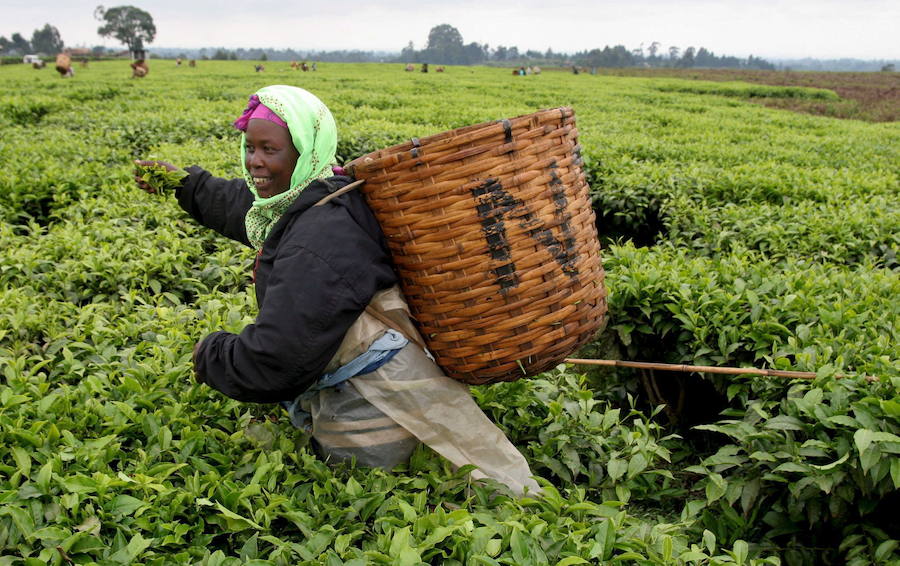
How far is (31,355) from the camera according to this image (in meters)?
2.62

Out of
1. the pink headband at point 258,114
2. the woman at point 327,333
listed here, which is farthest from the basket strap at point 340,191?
the pink headband at point 258,114

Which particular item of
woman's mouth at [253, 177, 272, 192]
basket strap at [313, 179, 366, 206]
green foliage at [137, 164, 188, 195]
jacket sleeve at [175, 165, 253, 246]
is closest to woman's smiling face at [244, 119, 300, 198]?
woman's mouth at [253, 177, 272, 192]

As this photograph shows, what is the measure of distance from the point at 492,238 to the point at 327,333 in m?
0.52

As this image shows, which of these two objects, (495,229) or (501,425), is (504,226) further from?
(501,425)

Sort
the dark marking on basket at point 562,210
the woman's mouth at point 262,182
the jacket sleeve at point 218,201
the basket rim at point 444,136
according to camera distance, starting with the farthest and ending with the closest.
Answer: the jacket sleeve at point 218,201, the woman's mouth at point 262,182, the dark marking on basket at point 562,210, the basket rim at point 444,136

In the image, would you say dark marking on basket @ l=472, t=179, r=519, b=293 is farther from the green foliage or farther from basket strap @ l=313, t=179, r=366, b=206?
the green foliage

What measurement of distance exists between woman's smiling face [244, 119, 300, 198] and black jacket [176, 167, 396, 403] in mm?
114

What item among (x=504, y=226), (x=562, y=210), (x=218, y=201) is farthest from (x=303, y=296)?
(x=218, y=201)

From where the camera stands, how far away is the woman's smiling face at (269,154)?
1.87m

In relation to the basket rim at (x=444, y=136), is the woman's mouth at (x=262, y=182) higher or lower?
lower

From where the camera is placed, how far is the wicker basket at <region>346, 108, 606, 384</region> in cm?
171

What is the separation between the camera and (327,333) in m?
1.73

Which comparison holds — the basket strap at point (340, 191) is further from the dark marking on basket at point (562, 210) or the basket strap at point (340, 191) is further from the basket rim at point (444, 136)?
the dark marking on basket at point (562, 210)

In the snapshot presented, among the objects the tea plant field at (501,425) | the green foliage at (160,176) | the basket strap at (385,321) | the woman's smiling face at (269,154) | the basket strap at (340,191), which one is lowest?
the tea plant field at (501,425)
